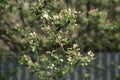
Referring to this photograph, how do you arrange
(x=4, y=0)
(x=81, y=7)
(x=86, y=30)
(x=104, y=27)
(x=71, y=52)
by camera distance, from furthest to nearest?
(x=86, y=30) < (x=81, y=7) < (x=104, y=27) < (x=4, y=0) < (x=71, y=52)

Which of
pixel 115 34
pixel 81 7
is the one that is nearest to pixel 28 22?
pixel 81 7

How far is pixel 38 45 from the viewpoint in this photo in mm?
6824

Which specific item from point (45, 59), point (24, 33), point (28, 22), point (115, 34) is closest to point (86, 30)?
point (115, 34)

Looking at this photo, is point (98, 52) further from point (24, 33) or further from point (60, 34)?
point (60, 34)

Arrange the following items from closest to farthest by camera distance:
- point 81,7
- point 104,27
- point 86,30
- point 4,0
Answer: point 4,0
point 104,27
point 81,7
point 86,30

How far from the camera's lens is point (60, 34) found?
6773 mm

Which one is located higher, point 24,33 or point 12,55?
point 12,55

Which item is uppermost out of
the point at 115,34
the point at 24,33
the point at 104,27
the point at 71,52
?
the point at 115,34

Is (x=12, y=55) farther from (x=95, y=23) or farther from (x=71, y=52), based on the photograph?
(x=71, y=52)

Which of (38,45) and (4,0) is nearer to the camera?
(38,45)

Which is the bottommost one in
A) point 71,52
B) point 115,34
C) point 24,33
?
point 71,52

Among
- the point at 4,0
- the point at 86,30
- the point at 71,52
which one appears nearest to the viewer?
the point at 71,52

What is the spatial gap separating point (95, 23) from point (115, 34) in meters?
1.65

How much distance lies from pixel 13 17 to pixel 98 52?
2.92m
